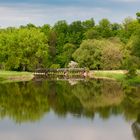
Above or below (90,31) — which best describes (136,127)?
below

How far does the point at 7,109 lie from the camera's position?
135 feet

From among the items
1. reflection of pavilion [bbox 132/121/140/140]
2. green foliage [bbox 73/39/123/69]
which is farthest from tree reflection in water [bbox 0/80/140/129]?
green foliage [bbox 73/39/123/69]

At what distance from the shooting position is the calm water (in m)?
29.4

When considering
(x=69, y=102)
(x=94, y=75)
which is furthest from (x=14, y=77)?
(x=69, y=102)

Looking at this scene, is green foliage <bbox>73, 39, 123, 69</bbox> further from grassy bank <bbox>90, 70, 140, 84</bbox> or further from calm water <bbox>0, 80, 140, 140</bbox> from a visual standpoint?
calm water <bbox>0, 80, 140, 140</bbox>

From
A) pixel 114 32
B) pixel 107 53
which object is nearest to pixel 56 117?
pixel 107 53

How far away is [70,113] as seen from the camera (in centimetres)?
3828

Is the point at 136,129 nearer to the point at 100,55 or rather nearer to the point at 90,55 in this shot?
the point at 100,55

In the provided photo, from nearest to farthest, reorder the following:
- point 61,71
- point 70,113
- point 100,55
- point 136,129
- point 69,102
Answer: point 136,129, point 70,113, point 69,102, point 100,55, point 61,71

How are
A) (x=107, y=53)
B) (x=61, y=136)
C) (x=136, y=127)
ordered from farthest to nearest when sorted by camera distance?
(x=107, y=53), (x=136, y=127), (x=61, y=136)

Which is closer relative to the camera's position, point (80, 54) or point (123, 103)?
point (123, 103)

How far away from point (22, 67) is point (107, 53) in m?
19.3

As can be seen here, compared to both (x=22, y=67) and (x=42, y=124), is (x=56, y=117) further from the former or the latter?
(x=22, y=67)

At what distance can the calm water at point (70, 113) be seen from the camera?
2945cm
